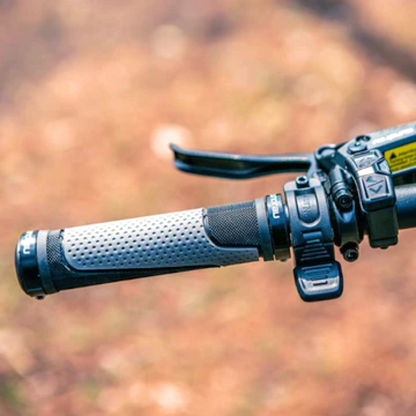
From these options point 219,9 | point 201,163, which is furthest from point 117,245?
point 219,9

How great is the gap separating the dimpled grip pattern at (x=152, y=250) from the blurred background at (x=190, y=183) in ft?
7.10

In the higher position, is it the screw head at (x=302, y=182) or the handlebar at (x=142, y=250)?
the screw head at (x=302, y=182)

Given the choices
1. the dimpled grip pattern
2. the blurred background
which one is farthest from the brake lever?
the blurred background

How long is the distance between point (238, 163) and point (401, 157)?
1.41 ft

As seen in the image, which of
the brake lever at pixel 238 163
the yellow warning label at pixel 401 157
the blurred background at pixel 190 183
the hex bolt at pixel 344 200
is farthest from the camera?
the blurred background at pixel 190 183

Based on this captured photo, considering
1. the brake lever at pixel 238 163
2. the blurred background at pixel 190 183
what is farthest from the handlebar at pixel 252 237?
the blurred background at pixel 190 183

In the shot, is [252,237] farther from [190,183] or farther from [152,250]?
[190,183]

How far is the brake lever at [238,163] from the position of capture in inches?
69.7

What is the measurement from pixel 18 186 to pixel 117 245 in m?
3.18

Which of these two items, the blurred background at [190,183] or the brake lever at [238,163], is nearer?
the brake lever at [238,163]

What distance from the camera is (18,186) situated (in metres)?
4.50

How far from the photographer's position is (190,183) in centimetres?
446

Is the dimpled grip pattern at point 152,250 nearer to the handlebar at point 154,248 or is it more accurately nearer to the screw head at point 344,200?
the handlebar at point 154,248

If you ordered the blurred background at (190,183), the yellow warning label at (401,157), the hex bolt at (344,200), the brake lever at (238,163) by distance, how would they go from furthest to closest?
the blurred background at (190,183) < the brake lever at (238,163) < the yellow warning label at (401,157) < the hex bolt at (344,200)
